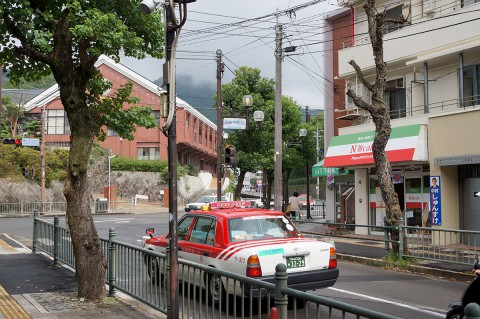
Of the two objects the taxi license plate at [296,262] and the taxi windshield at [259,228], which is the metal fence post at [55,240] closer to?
the taxi windshield at [259,228]

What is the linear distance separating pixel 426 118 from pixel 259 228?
12481 millimetres

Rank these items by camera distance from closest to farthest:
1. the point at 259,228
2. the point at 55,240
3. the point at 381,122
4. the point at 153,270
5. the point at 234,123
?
the point at 153,270, the point at 259,228, the point at 55,240, the point at 381,122, the point at 234,123

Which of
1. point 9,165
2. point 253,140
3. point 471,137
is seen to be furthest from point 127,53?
point 9,165

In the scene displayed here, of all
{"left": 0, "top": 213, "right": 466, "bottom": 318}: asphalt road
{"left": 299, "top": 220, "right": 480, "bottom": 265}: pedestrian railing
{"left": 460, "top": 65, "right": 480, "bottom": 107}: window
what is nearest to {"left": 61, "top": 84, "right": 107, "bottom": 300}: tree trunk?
{"left": 0, "top": 213, "right": 466, "bottom": 318}: asphalt road

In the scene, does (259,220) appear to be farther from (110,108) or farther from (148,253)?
(110,108)

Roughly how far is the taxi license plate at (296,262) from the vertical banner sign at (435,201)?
37.7 feet

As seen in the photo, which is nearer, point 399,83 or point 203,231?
point 203,231

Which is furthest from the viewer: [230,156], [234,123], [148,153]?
[148,153]

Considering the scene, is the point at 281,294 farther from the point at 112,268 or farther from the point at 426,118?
the point at 426,118

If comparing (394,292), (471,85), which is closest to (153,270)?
(394,292)

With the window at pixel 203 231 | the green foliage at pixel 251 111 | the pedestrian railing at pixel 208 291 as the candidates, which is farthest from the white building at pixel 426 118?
the pedestrian railing at pixel 208 291

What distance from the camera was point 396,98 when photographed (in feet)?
71.9

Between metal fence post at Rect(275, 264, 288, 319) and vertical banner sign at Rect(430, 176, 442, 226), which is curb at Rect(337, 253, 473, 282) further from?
metal fence post at Rect(275, 264, 288, 319)

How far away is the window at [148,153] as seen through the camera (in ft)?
187
